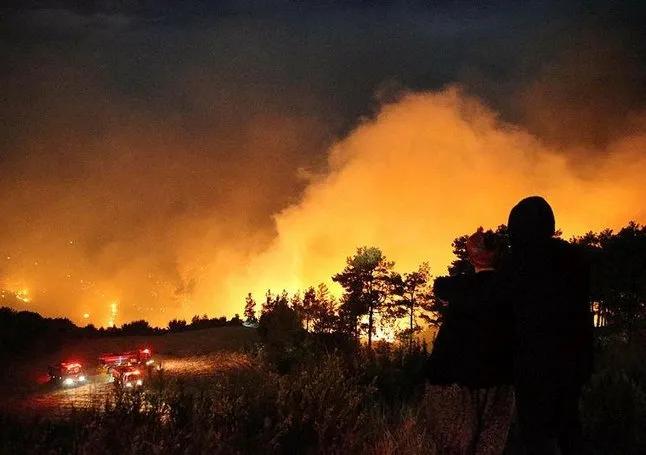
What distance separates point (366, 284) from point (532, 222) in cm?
2102

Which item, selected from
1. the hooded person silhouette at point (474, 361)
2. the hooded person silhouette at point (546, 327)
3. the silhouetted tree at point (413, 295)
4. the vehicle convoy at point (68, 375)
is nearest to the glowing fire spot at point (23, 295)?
the silhouetted tree at point (413, 295)

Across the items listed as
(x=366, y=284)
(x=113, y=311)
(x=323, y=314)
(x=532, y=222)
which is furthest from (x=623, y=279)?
(x=113, y=311)

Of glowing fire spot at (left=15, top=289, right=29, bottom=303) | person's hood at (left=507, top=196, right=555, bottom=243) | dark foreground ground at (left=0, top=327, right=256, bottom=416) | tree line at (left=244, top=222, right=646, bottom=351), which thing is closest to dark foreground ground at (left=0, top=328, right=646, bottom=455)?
person's hood at (left=507, top=196, right=555, bottom=243)

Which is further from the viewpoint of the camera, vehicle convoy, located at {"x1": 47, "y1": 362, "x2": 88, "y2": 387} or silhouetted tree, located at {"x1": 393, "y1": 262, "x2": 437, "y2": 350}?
silhouetted tree, located at {"x1": 393, "y1": 262, "x2": 437, "y2": 350}

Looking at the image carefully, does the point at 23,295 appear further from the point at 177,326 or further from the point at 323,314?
the point at 323,314

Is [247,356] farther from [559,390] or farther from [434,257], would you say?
[434,257]

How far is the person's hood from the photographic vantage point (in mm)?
3279

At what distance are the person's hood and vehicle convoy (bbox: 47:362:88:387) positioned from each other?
11533 mm

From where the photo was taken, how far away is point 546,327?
10.2ft

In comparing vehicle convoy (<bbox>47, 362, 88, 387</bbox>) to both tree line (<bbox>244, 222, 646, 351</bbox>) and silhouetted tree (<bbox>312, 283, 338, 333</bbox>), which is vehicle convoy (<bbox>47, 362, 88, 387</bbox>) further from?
tree line (<bbox>244, 222, 646, 351</bbox>)

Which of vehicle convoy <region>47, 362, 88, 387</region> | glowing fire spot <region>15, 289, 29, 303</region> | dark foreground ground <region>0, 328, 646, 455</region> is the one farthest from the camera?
glowing fire spot <region>15, 289, 29, 303</region>

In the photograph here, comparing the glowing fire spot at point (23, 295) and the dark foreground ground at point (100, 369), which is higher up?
the glowing fire spot at point (23, 295)

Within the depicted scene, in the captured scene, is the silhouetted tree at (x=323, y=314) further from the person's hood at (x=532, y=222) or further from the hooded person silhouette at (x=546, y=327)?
the person's hood at (x=532, y=222)

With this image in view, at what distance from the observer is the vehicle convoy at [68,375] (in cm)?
1214
